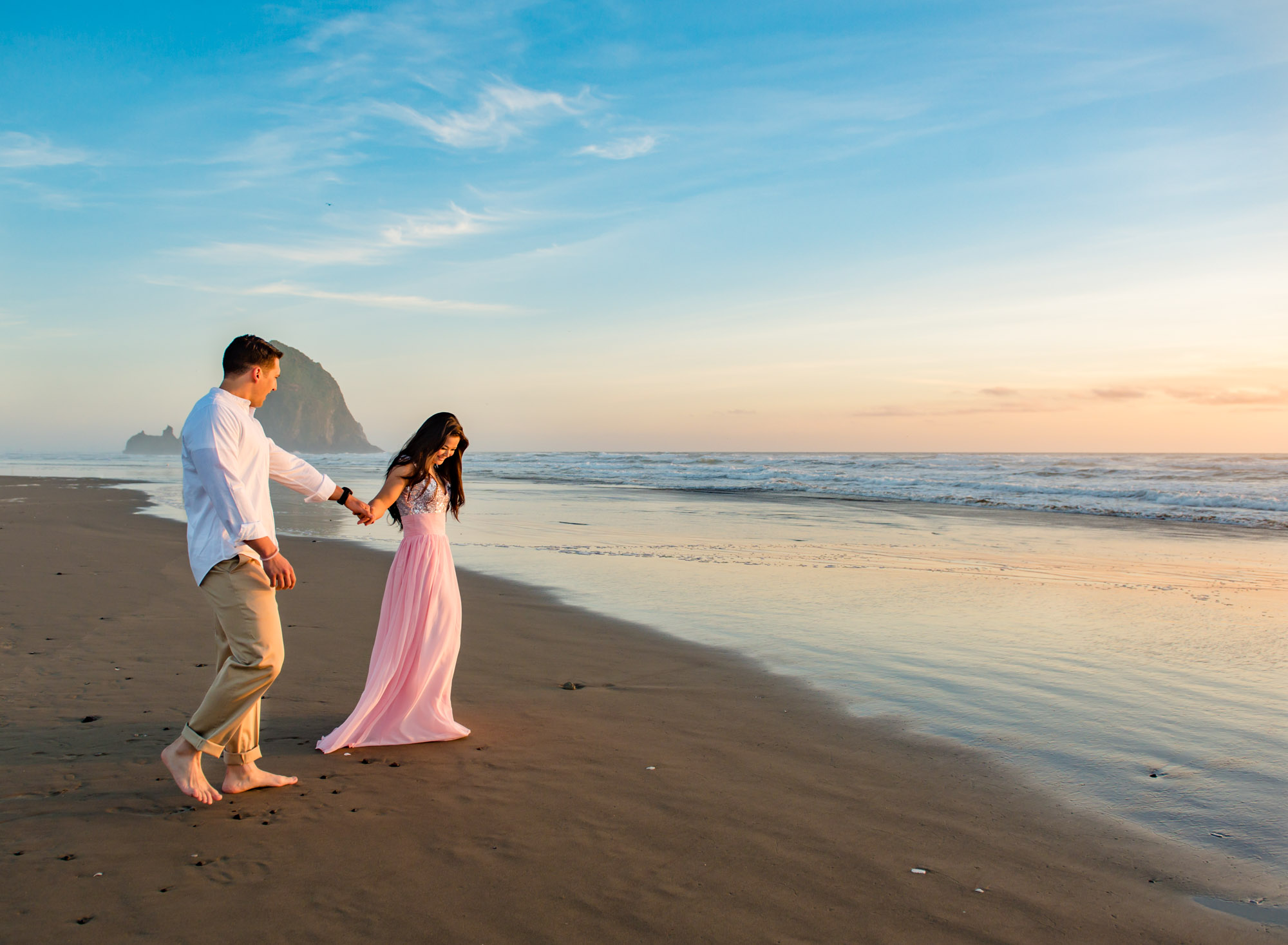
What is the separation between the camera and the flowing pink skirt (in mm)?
4207

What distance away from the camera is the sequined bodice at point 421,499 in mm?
4375

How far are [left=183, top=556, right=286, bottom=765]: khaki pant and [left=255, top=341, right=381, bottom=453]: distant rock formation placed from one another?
140 metres

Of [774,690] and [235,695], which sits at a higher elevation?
[235,695]

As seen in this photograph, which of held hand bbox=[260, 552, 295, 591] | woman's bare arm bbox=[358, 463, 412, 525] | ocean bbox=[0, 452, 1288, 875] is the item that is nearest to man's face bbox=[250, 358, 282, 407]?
held hand bbox=[260, 552, 295, 591]

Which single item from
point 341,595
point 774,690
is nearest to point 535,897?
point 774,690

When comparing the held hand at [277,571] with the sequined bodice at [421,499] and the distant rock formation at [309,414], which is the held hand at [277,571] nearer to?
the sequined bodice at [421,499]

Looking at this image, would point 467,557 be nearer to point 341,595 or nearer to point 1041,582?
point 341,595

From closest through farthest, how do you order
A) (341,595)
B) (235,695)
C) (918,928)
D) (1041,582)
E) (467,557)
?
(918,928) → (235,695) → (341,595) → (1041,582) → (467,557)

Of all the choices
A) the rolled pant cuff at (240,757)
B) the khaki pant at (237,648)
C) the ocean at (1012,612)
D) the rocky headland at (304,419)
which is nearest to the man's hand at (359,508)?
→ the khaki pant at (237,648)

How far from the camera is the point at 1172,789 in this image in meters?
3.72

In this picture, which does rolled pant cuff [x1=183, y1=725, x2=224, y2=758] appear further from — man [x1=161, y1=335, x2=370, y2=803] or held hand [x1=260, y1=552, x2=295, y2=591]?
held hand [x1=260, y1=552, x2=295, y2=591]

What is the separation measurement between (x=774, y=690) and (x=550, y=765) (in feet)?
6.22

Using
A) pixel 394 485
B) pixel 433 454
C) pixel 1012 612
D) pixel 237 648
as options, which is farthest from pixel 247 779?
pixel 1012 612

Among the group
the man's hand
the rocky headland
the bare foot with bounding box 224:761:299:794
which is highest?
the rocky headland
